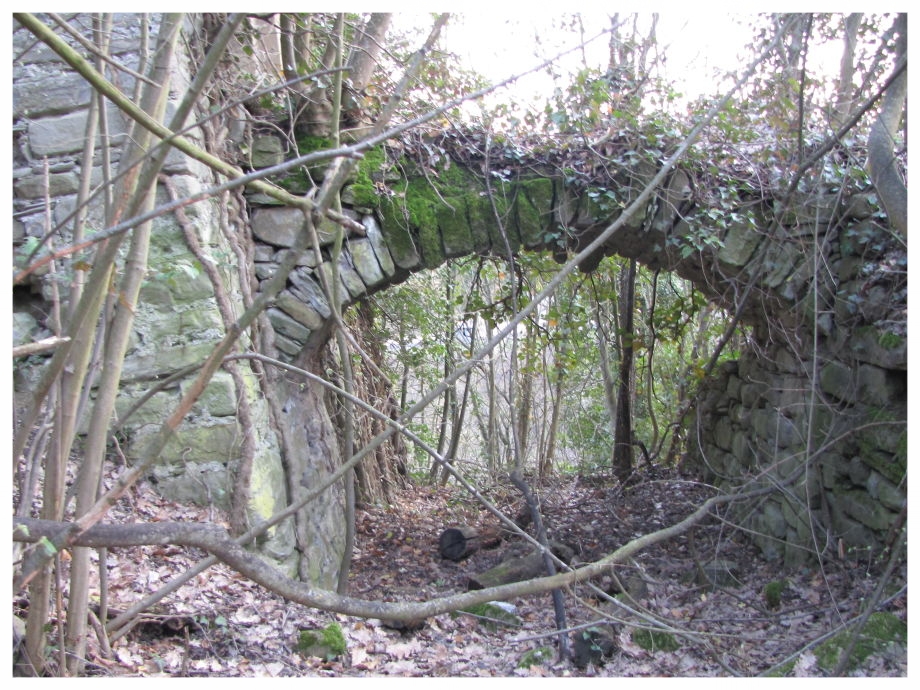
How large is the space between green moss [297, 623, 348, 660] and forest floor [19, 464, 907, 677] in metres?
0.03

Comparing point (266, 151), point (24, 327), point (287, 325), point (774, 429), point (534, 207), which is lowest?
point (774, 429)

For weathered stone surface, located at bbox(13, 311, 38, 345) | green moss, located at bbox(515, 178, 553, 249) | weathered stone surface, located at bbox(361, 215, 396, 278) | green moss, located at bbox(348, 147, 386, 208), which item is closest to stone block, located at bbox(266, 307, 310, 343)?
weathered stone surface, located at bbox(361, 215, 396, 278)

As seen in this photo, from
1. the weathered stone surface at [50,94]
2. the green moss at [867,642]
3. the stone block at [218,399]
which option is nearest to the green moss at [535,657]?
the green moss at [867,642]

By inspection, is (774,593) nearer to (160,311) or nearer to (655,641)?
(655,641)

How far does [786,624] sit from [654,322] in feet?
9.78

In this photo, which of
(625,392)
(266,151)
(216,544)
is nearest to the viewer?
(216,544)

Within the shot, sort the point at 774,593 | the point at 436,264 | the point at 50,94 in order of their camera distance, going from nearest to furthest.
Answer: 1. the point at 50,94
2. the point at 774,593
3. the point at 436,264

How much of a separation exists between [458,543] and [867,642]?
2522 mm

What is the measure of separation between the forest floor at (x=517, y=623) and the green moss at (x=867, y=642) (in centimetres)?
1

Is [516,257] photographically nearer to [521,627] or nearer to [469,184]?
[469,184]

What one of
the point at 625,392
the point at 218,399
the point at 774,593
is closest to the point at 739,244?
the point at 774,593

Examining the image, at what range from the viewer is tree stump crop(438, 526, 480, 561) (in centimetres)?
440

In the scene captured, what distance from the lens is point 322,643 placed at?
8.12ft

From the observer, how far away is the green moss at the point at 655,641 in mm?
2785
